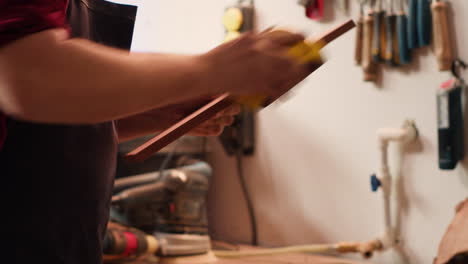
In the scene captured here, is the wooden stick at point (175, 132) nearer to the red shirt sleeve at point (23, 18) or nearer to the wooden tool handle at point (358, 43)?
the red shirt sleeve at point (23, 18)

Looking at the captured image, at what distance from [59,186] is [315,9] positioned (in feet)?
3.89

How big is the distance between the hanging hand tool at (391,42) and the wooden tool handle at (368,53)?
0.05 m

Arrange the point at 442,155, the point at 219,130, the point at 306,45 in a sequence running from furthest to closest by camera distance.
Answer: the point at 442,155 → the point at 219,130 → the point at 306,45

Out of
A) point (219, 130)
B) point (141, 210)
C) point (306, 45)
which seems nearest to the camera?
point (306, 45)

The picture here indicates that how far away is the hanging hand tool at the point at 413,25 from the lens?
4.40 ft

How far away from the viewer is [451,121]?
1.27 meters

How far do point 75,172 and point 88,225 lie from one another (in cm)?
7

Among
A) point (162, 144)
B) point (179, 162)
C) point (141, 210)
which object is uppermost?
point (162, 144)

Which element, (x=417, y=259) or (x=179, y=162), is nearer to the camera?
(x=417, y=259)

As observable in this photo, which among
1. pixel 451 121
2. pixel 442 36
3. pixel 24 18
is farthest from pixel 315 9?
pixel 24 18

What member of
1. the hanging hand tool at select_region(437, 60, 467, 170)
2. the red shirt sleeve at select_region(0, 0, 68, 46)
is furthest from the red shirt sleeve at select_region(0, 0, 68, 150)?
the hanging hand tool at select_region(437, 60, 467, 170)

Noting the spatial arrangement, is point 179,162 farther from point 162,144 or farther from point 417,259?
point 162,144

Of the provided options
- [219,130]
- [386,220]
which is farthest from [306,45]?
[386,220]

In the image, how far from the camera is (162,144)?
1.76 feet
